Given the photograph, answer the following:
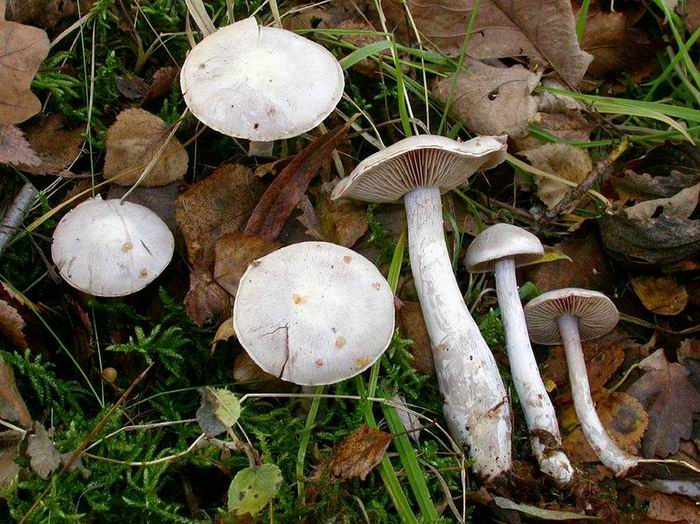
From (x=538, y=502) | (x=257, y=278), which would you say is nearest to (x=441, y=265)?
(x=257, y=278)

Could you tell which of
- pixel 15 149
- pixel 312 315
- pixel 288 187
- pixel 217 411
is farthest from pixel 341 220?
pixel 15 149

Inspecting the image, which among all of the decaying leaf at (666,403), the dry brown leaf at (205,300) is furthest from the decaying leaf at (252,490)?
the decaying leaf at (666,403)

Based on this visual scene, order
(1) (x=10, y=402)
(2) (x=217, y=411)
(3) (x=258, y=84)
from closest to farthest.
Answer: (2) (x=217, y=411), (1) (x=10, y=402), (3) (x=258, y=84)

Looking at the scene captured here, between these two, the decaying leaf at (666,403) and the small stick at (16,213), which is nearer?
the small stick at (16,213)

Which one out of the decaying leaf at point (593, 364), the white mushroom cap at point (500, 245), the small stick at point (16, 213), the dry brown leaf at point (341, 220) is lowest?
the decaying leaf at point (593, 364)

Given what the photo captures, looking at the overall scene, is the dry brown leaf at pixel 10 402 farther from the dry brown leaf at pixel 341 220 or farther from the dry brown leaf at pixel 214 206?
Answer: the dry brown leaf at pixel 341 220

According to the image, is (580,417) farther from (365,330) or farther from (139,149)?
(139,149)

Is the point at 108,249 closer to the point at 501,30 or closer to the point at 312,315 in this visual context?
the point at 312,315
